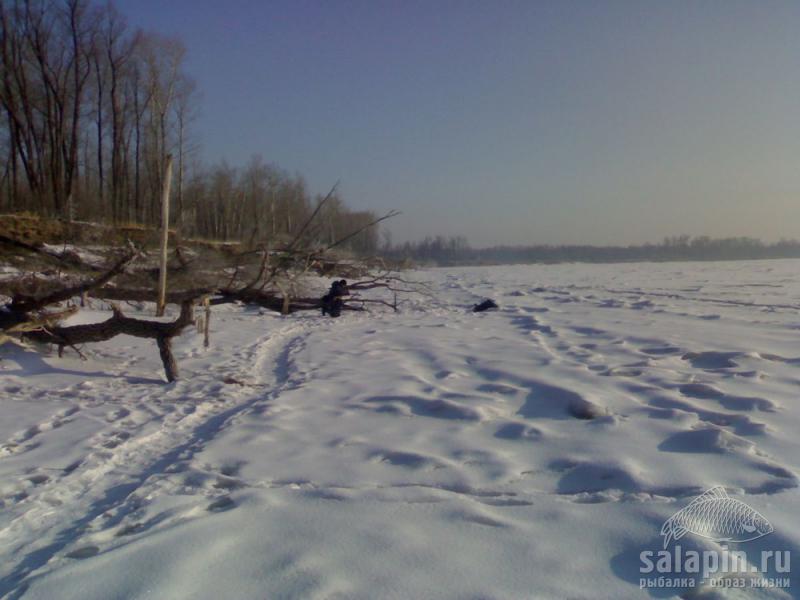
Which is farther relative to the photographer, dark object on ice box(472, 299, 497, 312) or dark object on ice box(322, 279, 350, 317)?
dark object on ice box(472, 299, 497, 312)

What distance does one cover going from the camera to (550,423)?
4184mm

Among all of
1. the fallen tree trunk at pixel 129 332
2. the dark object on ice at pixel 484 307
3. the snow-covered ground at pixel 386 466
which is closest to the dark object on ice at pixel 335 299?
the dark object on ice at pixel 484 307

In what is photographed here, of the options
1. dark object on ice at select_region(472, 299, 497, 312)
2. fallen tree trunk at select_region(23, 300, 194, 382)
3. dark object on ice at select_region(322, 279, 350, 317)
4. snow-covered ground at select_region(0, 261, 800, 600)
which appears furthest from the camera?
dark object on ice at select_region(472, 299, 497, 312)

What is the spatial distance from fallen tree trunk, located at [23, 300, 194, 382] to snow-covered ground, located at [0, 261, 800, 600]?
24 cm

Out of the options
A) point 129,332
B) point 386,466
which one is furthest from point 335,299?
point 386,466

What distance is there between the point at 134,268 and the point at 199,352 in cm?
242

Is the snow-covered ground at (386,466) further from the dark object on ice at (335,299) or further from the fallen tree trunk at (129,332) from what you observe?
the dark object on ice at (335,299)

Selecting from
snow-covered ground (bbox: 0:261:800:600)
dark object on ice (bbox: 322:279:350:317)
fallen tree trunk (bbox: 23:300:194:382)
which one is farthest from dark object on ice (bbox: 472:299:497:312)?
fallen tree trunk (bbox: 23:300:194:382)

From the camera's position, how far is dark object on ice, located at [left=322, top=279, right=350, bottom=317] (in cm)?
1098

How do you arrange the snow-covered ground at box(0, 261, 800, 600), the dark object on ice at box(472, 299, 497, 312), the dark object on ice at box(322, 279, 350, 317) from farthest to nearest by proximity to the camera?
the dark object on ice at box(472, 299, 497, 312)
the dark object on ice at box(322, 279, 350, 317)
the snow-covered ground at box(0, 261, 800, 600)

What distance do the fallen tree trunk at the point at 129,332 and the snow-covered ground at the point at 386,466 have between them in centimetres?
24

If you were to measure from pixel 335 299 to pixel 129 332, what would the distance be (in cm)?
495

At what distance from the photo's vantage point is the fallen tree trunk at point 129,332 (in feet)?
20.3

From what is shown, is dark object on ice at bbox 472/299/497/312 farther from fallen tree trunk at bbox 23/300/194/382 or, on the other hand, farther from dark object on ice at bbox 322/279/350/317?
fallen tree trunk at bbox 23/300/194/382
